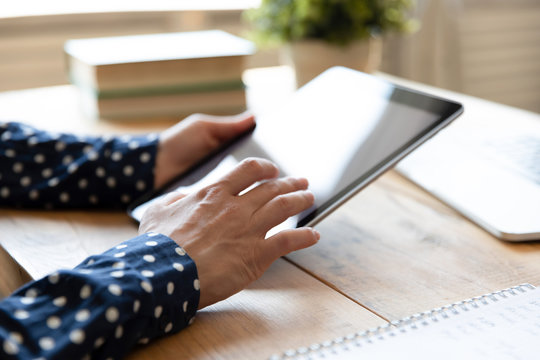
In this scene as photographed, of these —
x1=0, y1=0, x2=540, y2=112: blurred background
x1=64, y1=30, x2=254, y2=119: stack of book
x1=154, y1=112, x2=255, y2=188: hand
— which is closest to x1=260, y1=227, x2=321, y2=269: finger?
x1=154, y1=112, x2=255, y2=188: hand

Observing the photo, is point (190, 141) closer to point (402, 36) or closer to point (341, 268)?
point (341, 268)

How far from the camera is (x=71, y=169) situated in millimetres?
866

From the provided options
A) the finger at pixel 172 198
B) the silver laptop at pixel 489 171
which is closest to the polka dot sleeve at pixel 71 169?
the finger at pixel 172 198

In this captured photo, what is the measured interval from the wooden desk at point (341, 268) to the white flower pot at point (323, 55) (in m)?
0.47

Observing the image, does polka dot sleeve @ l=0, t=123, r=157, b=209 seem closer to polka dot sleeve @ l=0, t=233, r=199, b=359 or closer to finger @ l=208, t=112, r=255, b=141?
finger @ l=208, t=112, r=255, b=141

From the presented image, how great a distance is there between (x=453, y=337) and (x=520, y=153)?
20.3 inches

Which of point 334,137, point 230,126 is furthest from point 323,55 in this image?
point 334,137

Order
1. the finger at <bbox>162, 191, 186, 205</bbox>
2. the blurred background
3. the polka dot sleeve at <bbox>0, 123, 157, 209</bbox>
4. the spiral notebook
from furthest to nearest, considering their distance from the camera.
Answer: the blurred background < the polka dot sleeve at <bbox>0, 123, 157, 209</bbox> < the finger at <bbox>162, 191, 186, 205</bbox> < the spiral notebook

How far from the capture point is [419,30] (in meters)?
2.49

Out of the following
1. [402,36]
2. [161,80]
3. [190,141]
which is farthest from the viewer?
[402,36]

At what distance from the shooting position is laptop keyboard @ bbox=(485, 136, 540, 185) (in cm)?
86

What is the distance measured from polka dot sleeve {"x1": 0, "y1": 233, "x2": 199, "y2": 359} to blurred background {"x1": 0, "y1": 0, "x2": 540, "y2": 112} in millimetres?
1730

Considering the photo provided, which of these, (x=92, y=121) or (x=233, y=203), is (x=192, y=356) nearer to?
(x=233, y=203)

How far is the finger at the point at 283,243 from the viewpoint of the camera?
64 centimetres
